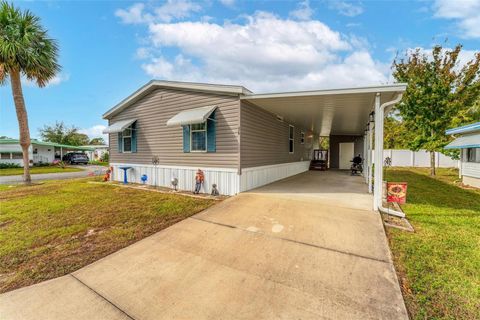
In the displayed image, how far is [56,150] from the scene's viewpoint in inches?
1272

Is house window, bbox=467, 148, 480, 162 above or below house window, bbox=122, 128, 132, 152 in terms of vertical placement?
below

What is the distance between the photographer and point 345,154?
1858 centimetres

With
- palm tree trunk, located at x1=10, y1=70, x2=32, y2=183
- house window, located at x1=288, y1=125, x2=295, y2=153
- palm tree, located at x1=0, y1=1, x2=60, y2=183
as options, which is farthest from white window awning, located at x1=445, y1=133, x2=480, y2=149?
palm tree trunk, located at x1=10, y1=70, x2=32, y2=183

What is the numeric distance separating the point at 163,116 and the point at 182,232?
6.13 meters

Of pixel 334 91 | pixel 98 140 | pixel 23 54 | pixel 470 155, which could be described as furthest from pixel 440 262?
pixel 98 140

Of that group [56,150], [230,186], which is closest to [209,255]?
[230,186]

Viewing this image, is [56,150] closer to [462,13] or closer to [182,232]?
[182,232]

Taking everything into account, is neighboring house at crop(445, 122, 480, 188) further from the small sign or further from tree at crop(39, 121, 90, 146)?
tree at crop(39, 121, 90, 146)

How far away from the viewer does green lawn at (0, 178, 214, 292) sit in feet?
11.0

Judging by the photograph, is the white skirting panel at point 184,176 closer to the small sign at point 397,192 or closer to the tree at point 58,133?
the small sign at point 397,192

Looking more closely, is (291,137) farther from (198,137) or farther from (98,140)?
(98,140)

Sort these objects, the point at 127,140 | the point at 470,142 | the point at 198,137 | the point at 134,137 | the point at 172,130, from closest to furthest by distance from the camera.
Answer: the point at 198,137 → the point at 172,130 → the point at 470,142 → the point at 134,137 → the point at 127,140

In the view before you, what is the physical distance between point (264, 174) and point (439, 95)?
1275 cm

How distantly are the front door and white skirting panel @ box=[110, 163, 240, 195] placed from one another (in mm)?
14346
